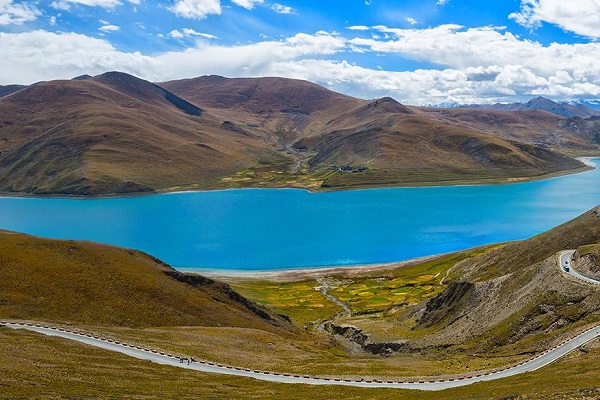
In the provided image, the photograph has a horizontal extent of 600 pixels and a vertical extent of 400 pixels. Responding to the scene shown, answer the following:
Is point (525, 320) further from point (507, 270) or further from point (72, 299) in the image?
point (72, 299)

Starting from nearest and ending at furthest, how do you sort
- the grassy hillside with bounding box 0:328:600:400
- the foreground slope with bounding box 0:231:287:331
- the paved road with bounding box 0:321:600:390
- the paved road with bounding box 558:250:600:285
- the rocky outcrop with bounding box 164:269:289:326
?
the grassy hillside with bounding box 0:328:600:400 < the paved road with bounding box 0:321:600:390 < the paved road with bounding box 558:250:600:285 < the foreground slope with bounding box 0:231:287:331 < the rocky outcrop with bounding box 164:269:289:326

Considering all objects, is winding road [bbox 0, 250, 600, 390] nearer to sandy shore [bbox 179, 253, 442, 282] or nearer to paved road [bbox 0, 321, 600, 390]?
paved road [bbox 0, 321, 600, 390]

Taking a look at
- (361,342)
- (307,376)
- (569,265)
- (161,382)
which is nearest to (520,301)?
(569,265)

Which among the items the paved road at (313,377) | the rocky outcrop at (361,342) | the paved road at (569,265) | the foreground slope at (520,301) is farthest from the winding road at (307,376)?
the rocky outcrop at (361,342)

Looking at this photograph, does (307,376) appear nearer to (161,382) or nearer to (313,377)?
(313,377)

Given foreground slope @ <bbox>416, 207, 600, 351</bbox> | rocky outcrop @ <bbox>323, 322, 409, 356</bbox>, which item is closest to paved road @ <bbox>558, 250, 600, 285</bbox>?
foreground slope @ <bbox>416, 207, 600, 351</bbox>

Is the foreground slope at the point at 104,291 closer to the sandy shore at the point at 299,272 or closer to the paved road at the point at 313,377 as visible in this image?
the paved road at the point at 313,377
